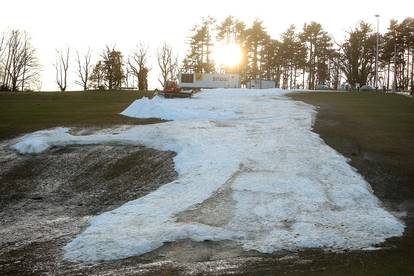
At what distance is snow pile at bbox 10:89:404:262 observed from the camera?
9.86 metres

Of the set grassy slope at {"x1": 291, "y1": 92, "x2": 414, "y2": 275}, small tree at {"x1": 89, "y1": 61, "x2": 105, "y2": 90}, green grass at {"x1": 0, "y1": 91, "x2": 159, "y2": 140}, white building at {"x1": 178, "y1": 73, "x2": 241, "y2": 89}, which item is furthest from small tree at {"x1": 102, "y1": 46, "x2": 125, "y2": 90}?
grassy slope at {"x1": 291, "y1": 92, "x2": 414, "y2": 275}

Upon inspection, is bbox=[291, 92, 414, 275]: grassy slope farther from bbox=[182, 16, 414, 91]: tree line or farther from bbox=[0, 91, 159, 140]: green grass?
bbox=[182, 16, 414, 91]: tree line

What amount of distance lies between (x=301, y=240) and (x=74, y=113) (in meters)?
25.6

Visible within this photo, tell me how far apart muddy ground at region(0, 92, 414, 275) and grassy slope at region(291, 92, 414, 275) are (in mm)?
29

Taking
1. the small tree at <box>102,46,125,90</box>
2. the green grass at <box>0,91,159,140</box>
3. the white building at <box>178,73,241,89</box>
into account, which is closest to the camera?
the green grass at <box>0,91,159,140</box>

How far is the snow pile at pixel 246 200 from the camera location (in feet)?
32.3

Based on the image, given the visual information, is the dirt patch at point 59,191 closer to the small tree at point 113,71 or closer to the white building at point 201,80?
the white building at point 201,80

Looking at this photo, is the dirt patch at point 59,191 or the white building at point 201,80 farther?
the white building at point 201,80

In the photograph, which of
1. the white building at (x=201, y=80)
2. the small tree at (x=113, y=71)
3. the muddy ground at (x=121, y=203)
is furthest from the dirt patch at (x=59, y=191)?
the small tree at (x=113, y=71)

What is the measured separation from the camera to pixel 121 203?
13914 millimetres

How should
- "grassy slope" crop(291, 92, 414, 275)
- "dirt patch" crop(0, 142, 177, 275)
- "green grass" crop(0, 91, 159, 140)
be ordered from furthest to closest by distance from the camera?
"green grass" crop(0, 91, 159, 140)
"dirt patch" crop(0, 142, 177, 275)
"grassy slope" crop(291, 92, 414, 275)

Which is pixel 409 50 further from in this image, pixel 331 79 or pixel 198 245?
pixel 198 245

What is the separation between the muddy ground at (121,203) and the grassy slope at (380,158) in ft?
0.10

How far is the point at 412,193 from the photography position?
13648mm
